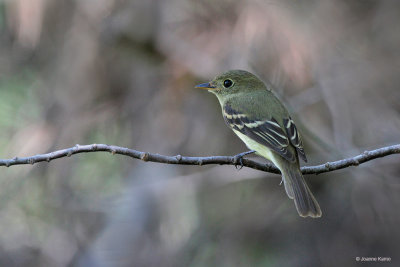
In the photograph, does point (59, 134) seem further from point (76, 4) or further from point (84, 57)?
point (76, 4)

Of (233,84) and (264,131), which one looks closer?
(264,131)

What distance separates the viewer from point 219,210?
18.5ft

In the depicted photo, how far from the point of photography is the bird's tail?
3436 mm

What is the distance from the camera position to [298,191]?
11.7 ft

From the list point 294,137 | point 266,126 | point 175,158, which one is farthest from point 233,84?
point 175,158

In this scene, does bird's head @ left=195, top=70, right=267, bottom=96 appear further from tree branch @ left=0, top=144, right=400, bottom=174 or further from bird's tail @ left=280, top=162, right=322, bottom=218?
tree branch @ left=0, top=144, right=400, bottom=174

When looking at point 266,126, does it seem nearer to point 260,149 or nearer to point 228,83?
point 260,149

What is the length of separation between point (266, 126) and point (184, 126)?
1764 millimetres

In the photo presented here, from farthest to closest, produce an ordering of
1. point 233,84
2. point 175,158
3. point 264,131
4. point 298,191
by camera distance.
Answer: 1. point 233,84
2. point 264,131
3. point 298,191
4. point 175,158

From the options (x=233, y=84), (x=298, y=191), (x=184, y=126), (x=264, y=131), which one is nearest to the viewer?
(x=298, y=191)

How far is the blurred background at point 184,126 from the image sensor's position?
16.0 ft

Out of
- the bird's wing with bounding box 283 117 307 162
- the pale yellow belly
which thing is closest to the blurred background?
the bird's wing with bounding box 283 117 307 162

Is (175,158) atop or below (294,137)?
below

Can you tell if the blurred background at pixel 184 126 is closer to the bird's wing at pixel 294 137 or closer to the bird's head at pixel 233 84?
the bird's head at pixel 233 84
